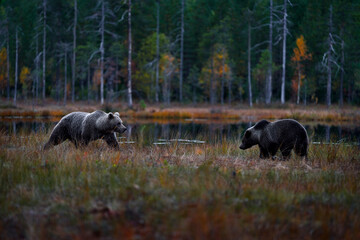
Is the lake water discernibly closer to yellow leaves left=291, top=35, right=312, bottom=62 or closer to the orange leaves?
yellow leaves left=291, top=35, right=312, bottom=62

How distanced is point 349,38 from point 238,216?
4590cm

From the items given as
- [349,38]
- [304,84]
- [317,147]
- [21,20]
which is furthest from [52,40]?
[317,147]

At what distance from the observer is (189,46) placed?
54.5 metres

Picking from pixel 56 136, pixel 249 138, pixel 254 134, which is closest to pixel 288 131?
pixel 254 134

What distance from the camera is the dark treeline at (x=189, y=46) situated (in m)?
39.5

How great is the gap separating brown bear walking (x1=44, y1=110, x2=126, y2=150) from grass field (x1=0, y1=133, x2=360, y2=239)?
2.21 meters

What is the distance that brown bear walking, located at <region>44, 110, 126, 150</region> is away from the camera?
27.7 ft

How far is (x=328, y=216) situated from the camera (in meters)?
4.00

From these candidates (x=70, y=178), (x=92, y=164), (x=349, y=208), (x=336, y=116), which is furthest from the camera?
(x=336, y=116)

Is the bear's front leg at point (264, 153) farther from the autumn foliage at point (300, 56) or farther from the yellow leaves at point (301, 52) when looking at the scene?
the yellow leaves at point (301, 52)

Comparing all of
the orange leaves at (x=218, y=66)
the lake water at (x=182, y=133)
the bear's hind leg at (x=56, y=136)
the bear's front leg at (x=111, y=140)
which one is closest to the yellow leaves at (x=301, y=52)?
the orange leaves at (x=218, y=66)

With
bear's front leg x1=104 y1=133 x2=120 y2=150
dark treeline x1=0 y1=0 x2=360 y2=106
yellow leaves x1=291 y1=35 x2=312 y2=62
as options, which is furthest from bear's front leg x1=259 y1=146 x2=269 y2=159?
yellow leaves x1=291 y1=35 x2=312 y2=62

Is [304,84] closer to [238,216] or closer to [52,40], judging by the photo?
[52,40]

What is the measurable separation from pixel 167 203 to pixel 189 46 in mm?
52512
